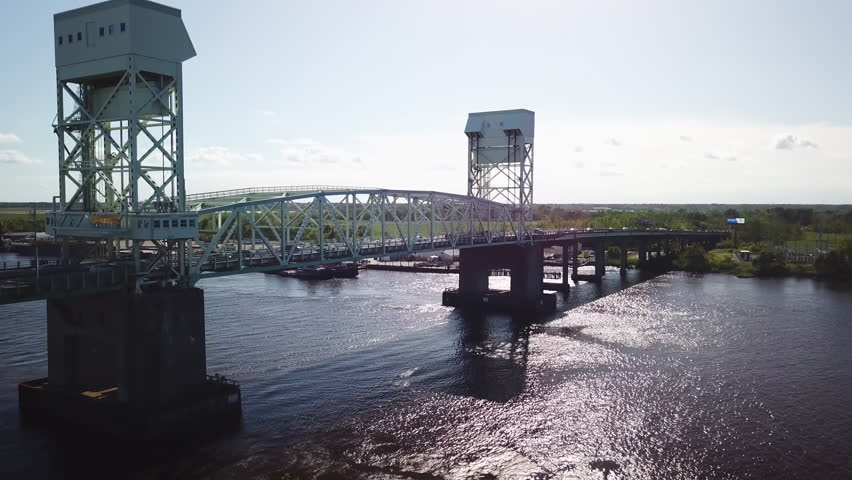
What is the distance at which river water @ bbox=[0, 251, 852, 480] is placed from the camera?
108 ft

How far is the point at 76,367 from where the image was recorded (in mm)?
38281

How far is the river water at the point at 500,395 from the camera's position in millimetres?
33000

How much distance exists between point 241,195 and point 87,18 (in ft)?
59.5

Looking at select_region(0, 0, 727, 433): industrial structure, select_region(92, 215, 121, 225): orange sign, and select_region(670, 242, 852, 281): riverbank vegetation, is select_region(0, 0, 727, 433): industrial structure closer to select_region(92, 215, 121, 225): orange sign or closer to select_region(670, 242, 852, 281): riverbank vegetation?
select_region(92, 215, 121, 225): orange sign

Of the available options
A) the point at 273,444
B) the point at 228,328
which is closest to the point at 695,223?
the point at 228,328

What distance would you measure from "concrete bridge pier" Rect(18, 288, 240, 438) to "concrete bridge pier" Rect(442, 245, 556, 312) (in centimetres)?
4595

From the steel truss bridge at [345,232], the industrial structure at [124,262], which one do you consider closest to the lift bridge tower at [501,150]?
the steel truss bridge at [345,232]

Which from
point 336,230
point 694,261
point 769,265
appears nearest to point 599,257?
point 694,261

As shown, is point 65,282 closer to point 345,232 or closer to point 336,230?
point 336,230

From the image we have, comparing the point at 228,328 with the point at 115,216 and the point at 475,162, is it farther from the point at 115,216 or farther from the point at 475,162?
the point at 475,162

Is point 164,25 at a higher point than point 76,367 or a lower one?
higher

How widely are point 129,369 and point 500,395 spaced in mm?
23768

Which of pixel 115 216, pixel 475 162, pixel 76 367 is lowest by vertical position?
pixel 76 367

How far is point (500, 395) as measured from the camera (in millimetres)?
44812
